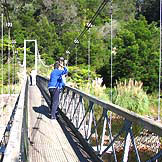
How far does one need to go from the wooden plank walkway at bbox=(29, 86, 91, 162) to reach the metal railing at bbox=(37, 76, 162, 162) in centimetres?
19

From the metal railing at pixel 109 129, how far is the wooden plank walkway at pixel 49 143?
19 centimetres

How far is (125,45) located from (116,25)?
13722mm

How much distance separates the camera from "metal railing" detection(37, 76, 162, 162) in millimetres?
2312

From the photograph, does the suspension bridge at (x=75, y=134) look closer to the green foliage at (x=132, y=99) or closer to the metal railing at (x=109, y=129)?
the metal railing at (x=109, y=129)

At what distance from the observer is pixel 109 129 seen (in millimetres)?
2984

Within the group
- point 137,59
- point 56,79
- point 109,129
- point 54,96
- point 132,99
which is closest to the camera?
point 109,129

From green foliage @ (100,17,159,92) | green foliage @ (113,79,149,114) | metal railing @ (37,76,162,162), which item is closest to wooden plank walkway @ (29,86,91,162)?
A: metal railing @ (37,76,162,162)

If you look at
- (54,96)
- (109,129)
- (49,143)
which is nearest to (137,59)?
(54,96)

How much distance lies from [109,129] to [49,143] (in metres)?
1.03

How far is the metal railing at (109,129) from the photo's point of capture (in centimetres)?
231

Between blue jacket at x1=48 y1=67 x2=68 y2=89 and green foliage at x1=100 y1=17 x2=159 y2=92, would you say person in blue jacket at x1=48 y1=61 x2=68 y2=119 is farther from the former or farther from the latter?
green foliage at x1=100 y1=17 x2=159 y2=92

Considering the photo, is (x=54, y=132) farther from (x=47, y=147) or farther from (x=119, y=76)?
(x=119, y=76)

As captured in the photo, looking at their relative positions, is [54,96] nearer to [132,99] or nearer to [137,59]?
[132,99]

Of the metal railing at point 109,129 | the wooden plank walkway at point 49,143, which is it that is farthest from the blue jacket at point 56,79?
the wooden plank walkway at point 49,143
